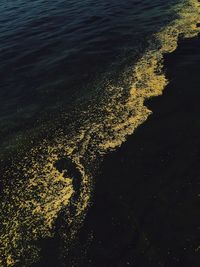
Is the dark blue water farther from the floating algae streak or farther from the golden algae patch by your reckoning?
the golden algae patch

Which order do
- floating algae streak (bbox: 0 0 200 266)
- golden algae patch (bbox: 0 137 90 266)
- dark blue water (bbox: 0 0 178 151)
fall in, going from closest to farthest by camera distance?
1. golden algae patch (bbox: 0 137 90 266)
2. floating algae streak (bbox: 0 0 200 266)
3. dark blue water (bbox: 0 0 178 151)

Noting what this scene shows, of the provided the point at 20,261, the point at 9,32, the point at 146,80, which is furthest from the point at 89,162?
the point at 9,32

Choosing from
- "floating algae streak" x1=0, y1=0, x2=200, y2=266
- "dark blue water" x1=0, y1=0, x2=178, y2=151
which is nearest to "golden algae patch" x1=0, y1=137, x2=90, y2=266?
"floating algae streak" x1=0, y1=0, x2=200, y2=266

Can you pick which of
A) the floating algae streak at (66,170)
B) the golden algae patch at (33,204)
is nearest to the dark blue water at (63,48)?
the floating algae streak at (66,170)

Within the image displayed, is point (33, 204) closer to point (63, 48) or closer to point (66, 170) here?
point (66, 170)

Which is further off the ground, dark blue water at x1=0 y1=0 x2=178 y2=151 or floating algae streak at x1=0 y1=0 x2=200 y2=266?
dark blue water at x1=0 y1=0 x2=178 y2=151

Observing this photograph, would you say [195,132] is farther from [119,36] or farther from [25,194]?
[119,36]

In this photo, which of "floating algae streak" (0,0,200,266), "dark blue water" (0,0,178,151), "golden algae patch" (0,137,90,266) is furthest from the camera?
"dark blue water" (0,0,178,151)
